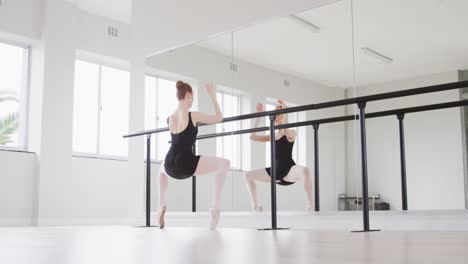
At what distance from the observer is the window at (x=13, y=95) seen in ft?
21.9

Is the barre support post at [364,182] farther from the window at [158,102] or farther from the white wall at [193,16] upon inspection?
the window at [158,102]

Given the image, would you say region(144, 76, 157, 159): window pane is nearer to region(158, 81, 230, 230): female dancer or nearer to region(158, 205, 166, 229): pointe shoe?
region(158, 205, 166, 229): pointe shoe

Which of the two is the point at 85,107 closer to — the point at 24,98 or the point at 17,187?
the point at 24,98

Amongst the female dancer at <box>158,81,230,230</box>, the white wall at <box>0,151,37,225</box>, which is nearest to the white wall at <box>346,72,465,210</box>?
the female dancer at <box>158,81,230,230</box>

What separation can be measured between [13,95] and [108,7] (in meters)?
1.65

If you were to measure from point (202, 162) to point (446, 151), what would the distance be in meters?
1.60

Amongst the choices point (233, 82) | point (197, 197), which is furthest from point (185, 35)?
point (197, 197)

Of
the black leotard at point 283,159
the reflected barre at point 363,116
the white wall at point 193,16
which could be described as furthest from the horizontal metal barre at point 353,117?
the white wall at point 193,16

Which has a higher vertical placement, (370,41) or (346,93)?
(370,41)

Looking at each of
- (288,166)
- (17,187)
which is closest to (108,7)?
(17,187)

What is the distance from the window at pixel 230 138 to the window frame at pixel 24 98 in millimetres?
2894

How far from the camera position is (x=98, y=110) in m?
7.47

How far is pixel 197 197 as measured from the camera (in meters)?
5.24

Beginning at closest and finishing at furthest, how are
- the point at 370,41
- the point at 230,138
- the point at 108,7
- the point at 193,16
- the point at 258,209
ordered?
the point at 370,41 → the point at 258,209 → the point at 230,138 → the point at 193,16 → the point at 108,7
